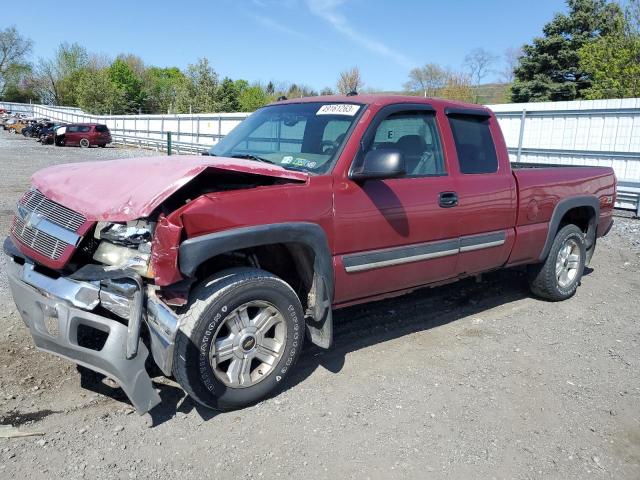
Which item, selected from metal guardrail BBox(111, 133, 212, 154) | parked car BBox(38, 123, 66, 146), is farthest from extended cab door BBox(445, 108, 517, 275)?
parked car BBox(38, 123, 66, 146)

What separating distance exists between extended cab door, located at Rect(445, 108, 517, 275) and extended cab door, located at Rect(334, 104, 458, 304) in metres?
0.15

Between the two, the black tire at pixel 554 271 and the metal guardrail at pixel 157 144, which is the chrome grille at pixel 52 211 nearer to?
the black tire at pixel 554 271

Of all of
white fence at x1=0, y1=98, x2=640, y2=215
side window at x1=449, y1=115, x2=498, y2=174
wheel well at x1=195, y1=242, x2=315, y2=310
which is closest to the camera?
wheel well at x1=195, y1=242, x2=315, y2=310

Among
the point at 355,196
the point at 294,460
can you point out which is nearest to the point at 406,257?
the point at 355,196

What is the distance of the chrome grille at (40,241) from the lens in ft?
10.0

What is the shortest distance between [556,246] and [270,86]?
272ft

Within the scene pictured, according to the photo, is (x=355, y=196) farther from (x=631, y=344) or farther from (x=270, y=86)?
(x=270, y=86)

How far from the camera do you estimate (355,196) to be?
3512 mm

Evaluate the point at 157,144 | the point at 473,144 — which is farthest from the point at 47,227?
the point at 157,144

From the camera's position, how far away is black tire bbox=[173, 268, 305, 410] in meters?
2.90

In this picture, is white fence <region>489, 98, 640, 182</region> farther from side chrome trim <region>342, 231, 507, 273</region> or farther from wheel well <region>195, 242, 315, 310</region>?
wheel well <region>195, 242, 315, 310</region>

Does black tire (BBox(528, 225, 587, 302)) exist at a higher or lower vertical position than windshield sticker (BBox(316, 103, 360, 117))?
lower

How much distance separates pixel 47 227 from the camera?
10.4ft

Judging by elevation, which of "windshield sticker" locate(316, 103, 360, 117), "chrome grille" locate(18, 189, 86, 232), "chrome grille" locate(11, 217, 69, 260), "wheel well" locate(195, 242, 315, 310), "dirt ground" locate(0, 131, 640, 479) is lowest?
"dirt ground" locate(0, 131, 640, 479)
